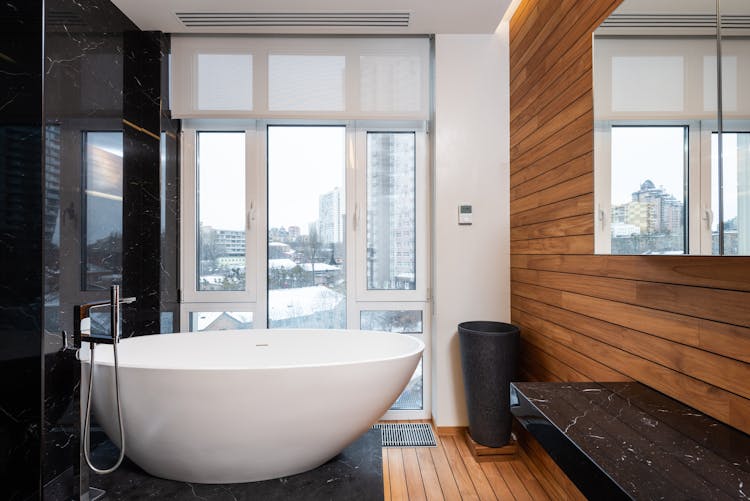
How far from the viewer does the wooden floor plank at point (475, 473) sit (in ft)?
6.58

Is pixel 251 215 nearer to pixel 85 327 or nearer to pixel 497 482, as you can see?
pixel 85 327

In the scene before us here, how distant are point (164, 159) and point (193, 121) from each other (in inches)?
14.4

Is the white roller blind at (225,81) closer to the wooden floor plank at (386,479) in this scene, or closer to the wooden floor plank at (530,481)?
the wooden floor plank at (386,479)

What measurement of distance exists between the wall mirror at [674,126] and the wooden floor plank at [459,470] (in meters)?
1.36

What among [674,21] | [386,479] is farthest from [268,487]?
[674,21]

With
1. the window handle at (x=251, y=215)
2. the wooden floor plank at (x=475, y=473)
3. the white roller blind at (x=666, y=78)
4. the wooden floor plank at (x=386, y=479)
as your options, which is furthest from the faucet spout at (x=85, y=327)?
the white roller blind at (x=666, y=78)

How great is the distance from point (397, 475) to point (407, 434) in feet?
1.50

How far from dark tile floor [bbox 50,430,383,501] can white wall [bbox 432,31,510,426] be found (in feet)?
3.06

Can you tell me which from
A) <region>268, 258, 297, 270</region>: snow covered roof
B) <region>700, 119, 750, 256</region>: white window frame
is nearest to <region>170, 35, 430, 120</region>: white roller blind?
<region>268, 258, 297, 270</region>: snow covered roof

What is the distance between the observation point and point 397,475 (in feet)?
7.07

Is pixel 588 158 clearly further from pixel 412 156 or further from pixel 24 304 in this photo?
pixel 24 304

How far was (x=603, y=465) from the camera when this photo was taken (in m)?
0.90

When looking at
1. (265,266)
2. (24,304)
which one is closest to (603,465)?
(24,304)

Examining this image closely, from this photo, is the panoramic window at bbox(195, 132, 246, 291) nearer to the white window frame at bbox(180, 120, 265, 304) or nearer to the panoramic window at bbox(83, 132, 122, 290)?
the white window frame at bbox(180, 120, 265, 304)
